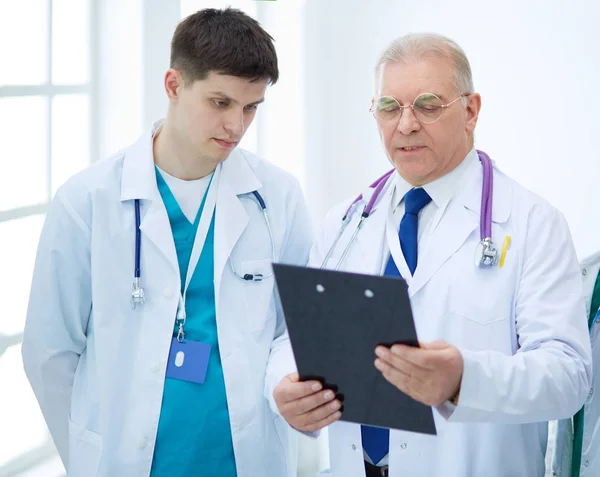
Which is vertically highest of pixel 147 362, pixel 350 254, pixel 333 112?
pixel 333 112

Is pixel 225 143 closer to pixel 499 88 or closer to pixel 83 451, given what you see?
pixel 83 451

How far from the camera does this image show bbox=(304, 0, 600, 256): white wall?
116 inches

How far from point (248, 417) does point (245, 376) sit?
0.31 ft

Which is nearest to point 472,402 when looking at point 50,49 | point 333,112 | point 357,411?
point 357,411

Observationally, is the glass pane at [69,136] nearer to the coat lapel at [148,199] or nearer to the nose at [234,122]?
the coat lapel at [148,199]

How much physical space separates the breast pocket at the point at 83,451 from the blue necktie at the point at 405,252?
61 cm

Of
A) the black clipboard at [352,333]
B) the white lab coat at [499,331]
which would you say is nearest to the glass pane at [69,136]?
the white lab coat at [499,331]

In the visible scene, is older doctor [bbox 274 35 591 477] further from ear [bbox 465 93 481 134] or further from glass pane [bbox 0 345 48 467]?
glass pane [bbox 0 345 48 467]

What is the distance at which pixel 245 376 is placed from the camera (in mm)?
1800

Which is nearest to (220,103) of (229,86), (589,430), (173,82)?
(229,86)

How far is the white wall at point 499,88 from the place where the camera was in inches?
116

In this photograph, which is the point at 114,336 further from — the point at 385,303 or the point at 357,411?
the point at 385,303

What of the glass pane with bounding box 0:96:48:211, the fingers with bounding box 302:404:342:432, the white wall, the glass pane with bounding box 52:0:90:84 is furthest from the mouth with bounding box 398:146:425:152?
the white wall

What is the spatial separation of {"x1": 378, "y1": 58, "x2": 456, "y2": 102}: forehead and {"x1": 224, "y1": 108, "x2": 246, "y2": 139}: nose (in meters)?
0.35
